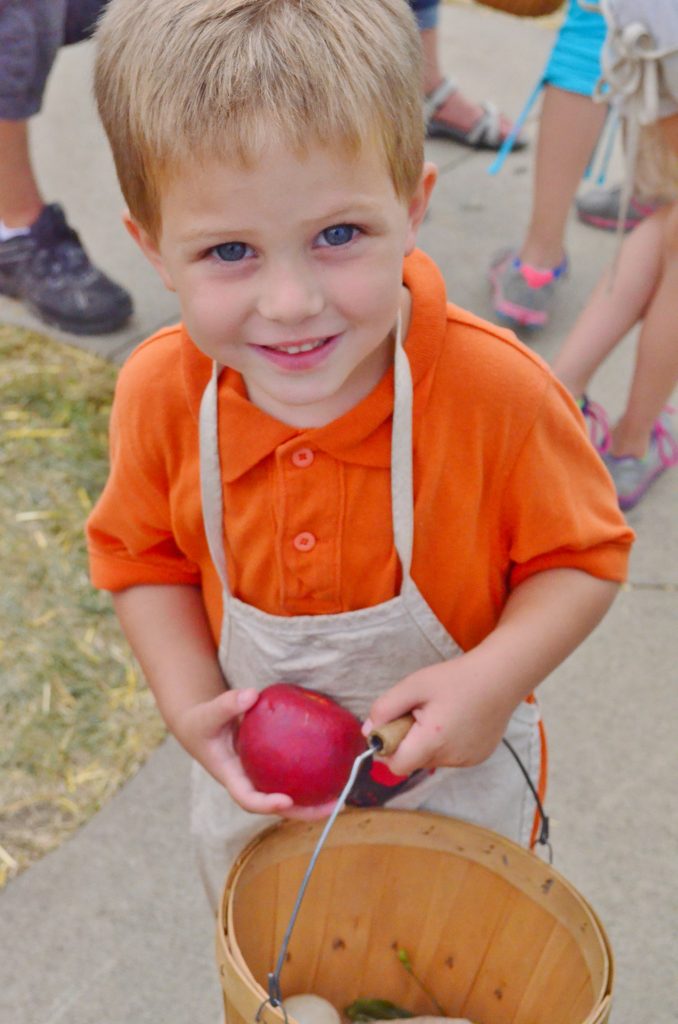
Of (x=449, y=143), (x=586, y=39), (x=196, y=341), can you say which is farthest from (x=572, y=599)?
(x=449, y=143)

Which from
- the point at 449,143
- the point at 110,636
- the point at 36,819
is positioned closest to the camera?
the point at 36,819

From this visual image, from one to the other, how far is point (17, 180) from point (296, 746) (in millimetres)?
2503

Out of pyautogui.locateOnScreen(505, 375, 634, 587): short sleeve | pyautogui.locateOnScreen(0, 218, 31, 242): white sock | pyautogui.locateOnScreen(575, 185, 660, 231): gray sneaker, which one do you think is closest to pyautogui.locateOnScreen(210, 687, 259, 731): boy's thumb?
pyautogui.locateOnScreen(505, 375, 634, 587): short sleeve

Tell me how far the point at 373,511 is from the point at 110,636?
1.36m

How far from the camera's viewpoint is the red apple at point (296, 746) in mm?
1559

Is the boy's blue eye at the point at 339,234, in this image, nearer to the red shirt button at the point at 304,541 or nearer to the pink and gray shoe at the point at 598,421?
the red shirt button at the point at 304,541

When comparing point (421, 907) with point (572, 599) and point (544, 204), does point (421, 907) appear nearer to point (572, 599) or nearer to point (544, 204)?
point (572, 599)

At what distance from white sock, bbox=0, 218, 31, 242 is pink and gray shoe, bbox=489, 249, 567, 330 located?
141cm

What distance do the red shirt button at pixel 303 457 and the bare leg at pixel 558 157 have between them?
80.5 inches

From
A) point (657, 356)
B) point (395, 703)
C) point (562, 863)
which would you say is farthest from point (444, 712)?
point (657, 356)

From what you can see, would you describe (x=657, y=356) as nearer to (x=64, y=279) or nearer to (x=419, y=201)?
(x=419, y=201)

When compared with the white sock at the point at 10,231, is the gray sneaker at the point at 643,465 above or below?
below

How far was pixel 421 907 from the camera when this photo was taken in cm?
175

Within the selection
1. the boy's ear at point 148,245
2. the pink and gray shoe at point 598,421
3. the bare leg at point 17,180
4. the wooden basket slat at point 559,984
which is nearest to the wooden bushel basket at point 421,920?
the wooden basket slat at point 559,984
